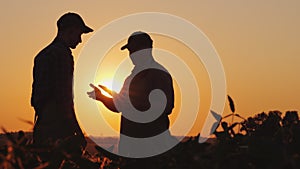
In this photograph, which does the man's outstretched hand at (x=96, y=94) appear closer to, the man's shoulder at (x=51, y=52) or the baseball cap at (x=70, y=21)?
the man's shoulder at (x=51, y=52)

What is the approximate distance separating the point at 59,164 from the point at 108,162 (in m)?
0.81

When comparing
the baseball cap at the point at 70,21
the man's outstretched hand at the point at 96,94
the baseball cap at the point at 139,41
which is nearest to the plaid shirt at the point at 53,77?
the baseball cap at the point at 70,21

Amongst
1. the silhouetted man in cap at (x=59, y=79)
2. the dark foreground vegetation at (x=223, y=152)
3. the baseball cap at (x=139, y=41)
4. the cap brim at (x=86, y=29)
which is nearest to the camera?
the dark foreground vegetation at (x=223, y=152)

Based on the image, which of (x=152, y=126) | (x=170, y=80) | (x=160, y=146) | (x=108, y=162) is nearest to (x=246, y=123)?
(x=160, y=146)

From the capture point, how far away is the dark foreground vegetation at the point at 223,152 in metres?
2.99

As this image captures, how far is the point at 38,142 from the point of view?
3.96 metres

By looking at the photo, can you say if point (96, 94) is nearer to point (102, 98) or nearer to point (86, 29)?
point (102, 98)

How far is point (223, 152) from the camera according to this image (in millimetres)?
3355

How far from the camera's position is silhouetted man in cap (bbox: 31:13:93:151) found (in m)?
9.35

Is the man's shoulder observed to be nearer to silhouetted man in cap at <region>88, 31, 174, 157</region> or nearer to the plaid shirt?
the plaid shirt

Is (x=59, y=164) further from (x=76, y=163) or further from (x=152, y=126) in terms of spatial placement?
(x=152, y=126)

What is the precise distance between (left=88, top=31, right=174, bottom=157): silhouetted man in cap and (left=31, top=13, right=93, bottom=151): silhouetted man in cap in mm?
575

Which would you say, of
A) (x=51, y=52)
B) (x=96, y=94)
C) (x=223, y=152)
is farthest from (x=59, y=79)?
(x=223, y=152)

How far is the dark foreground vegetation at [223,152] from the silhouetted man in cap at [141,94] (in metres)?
3.88
